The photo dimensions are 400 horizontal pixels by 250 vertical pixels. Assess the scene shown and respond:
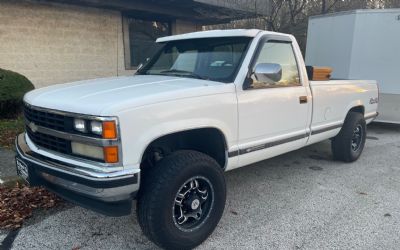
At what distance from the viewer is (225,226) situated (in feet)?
11.2

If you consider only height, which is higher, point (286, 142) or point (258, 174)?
point (286, 142)

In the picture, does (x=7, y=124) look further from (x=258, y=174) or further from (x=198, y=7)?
(x=198, y=7)

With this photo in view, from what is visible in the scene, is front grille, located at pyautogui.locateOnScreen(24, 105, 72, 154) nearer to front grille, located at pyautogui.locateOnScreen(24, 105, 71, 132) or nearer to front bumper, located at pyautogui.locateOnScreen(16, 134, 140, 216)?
front grille, located at pyautogui.locateOnScreen(24, 105, 71, 132)

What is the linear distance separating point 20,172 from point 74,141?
93cm

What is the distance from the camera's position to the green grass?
578 centimetres

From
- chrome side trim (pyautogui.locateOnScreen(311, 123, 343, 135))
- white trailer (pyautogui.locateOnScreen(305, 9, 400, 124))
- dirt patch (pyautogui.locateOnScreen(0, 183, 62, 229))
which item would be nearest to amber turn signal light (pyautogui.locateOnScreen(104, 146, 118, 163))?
dirt patch (pyautogui.locateOnScreen(0, 183, 62, 229))

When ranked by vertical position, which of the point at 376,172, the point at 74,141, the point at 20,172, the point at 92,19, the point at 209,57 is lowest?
the point at 376,172

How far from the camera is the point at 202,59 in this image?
384cm

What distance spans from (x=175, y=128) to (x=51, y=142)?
3.44 feet

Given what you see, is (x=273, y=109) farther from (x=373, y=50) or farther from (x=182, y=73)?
(x=373, y=50)

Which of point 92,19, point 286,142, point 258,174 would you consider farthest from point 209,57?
point 92,19

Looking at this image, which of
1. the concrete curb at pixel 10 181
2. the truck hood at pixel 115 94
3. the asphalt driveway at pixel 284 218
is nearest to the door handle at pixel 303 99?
the asphalt driveway at pixel 284 218

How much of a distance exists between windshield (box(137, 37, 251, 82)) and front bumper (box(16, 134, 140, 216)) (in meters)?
1.48

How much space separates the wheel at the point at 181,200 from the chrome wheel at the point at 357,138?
10.9ft
